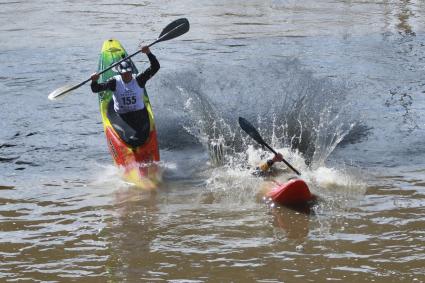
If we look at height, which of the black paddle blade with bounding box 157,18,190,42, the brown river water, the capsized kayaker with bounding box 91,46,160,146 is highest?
the black paddle blade with bounding box 157,18,190,42

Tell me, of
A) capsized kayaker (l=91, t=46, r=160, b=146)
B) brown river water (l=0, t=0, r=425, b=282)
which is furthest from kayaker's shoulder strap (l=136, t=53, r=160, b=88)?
brown river water (l=0, t=0, r=425, b=282)

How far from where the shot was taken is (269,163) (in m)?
8.63

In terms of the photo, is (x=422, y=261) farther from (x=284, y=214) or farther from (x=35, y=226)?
(x=35, y=226)

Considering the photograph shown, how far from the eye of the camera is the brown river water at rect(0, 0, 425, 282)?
268 inches

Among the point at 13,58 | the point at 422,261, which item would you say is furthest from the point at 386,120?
the point at 13,58

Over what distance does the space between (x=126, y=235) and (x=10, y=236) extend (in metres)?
1.16

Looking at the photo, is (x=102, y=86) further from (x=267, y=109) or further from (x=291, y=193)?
(x=291, y=193)

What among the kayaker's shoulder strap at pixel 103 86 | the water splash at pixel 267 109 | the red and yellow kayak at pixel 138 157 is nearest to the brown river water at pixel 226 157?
the water splash at pixel 267 109

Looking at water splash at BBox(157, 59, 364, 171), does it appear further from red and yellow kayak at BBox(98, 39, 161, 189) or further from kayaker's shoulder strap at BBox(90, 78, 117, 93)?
kayaker's shoulder strap at BBox(90, 78, 117, 93)

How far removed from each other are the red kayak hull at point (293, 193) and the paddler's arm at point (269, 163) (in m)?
0.50

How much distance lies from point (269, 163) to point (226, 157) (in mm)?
1351

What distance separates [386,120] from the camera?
11.5 m

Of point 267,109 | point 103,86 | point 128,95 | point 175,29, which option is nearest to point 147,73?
point 128,95

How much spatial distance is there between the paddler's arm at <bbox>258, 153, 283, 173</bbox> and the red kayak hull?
1.63 ft
